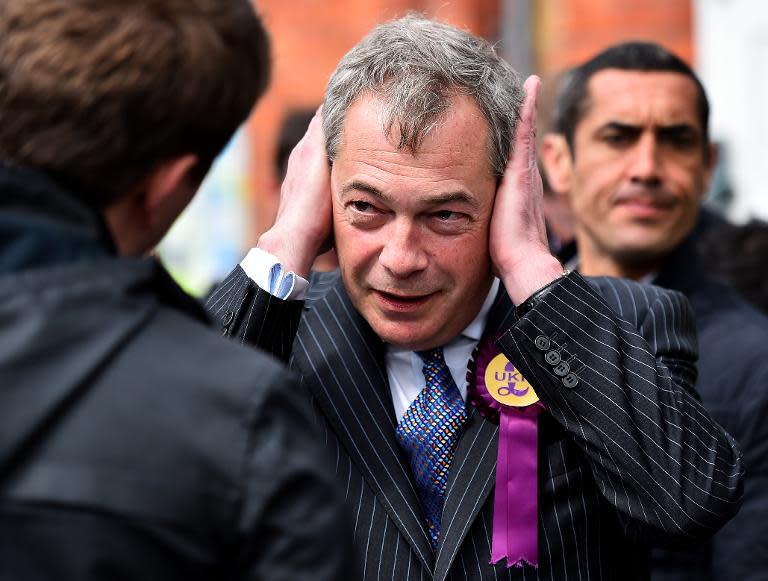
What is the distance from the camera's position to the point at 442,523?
2301 mm

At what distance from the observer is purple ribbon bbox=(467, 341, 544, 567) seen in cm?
225

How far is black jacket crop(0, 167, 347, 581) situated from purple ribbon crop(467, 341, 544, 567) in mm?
846

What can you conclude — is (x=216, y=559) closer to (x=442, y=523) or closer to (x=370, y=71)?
(x=442, y=523)

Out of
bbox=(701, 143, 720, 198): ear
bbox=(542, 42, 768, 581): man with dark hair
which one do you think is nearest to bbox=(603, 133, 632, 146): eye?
bbox=(542, 42, 768, 581): man with dark hair

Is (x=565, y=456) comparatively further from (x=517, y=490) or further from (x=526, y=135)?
(x=526, y=135)

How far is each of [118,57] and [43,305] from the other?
12.5 inches

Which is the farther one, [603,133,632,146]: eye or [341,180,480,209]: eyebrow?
[603,133,632,146]: eye

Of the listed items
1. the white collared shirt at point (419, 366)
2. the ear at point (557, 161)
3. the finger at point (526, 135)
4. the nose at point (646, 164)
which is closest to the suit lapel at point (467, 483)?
the white collared shirt at point (419, 366)

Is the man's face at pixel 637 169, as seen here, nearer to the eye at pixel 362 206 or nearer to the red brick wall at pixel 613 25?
the eye at pixel 362 206

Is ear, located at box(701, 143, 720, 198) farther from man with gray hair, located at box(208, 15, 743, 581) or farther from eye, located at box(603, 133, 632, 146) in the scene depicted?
man with gray hair, located at box(208, 15, 743, 581)

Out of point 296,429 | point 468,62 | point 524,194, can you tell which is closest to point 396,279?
point 524,194

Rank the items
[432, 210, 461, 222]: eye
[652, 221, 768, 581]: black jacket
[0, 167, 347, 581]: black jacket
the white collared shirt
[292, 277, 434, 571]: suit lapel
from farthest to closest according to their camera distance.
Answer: [652, 221, 768, 581]: black jacket
the white collared shirt
[432, 210, 461, 222]: eye
[292, 277, 434, 571]: suit lapel
[0, 167, 347, 581]: black jacket

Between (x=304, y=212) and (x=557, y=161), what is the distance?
5.55 feet

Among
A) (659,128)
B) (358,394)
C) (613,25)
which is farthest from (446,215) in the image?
(613,25)
